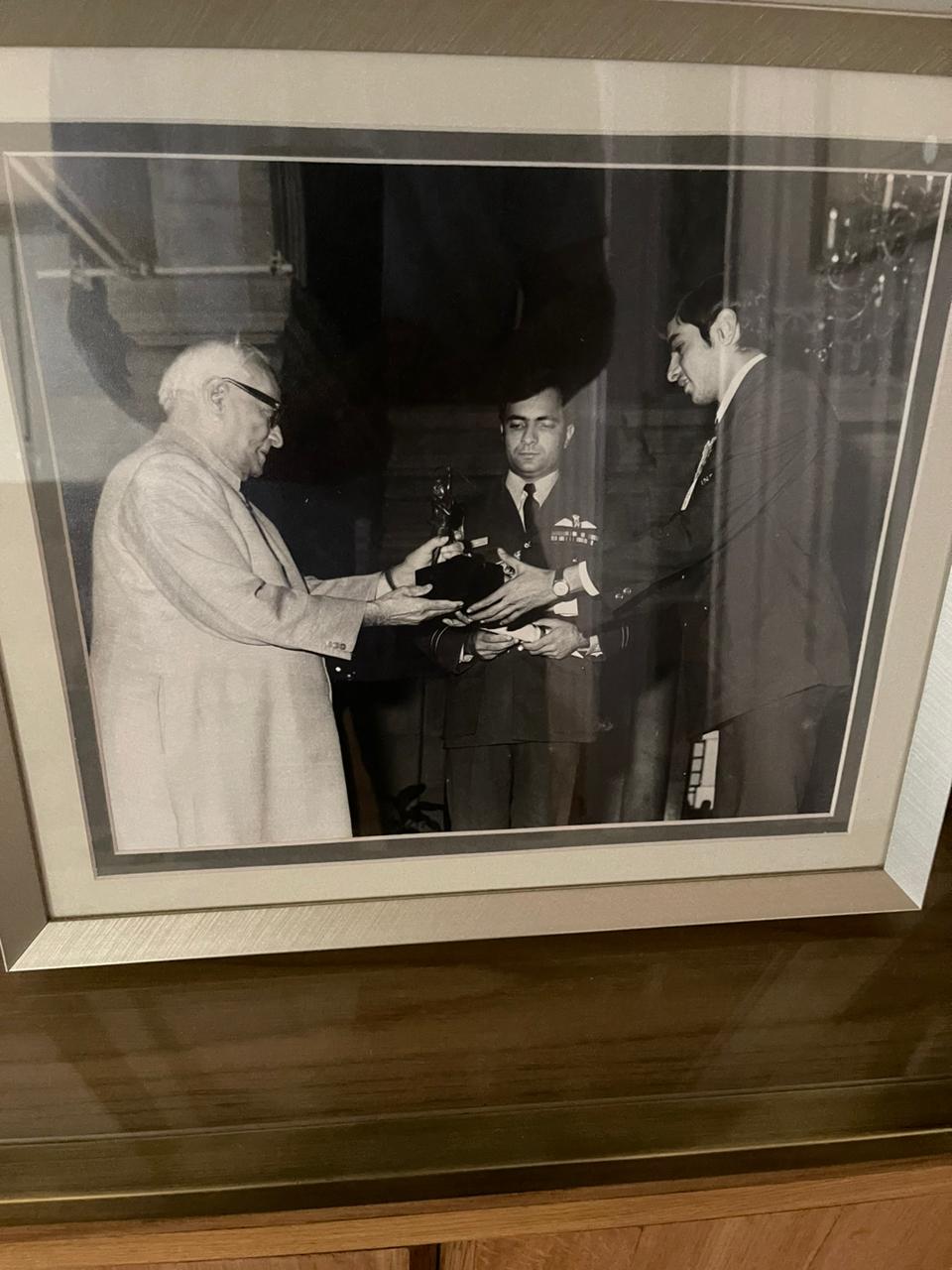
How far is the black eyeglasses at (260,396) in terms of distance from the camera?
0.44 m

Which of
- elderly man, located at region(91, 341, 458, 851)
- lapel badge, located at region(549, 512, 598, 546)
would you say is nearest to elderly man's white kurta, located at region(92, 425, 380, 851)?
elderly man, located at region(91, 341, 458, 851)

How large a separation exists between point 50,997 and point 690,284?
578mm

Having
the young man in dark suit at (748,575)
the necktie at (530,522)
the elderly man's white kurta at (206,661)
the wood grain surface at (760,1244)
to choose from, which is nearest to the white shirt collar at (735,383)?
the young man in dark suit at (748,575)

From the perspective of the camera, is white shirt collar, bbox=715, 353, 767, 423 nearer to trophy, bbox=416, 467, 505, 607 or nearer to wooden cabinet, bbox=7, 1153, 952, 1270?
trophy, bbox=416, 467, 505, 607

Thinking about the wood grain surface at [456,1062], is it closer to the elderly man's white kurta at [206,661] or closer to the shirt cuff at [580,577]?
the elderly man's white kurta at [206,661]

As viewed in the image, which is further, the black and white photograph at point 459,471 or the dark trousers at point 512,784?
the dark trousers at point 512,784

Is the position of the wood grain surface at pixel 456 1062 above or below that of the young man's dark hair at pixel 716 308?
below

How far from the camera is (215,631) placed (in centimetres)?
48

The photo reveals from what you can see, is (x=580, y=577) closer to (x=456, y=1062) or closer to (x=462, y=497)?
(x=462, y=497)

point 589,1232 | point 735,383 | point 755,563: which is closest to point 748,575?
point 755,563

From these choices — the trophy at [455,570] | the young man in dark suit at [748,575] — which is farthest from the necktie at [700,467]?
the trophy at [455,570]

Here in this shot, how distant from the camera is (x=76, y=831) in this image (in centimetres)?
51

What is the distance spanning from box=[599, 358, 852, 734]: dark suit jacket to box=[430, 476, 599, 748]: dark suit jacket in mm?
26

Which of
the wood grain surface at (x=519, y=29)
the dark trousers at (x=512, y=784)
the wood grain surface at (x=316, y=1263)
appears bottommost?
the wood grain surface at (x=316, y=1263)
